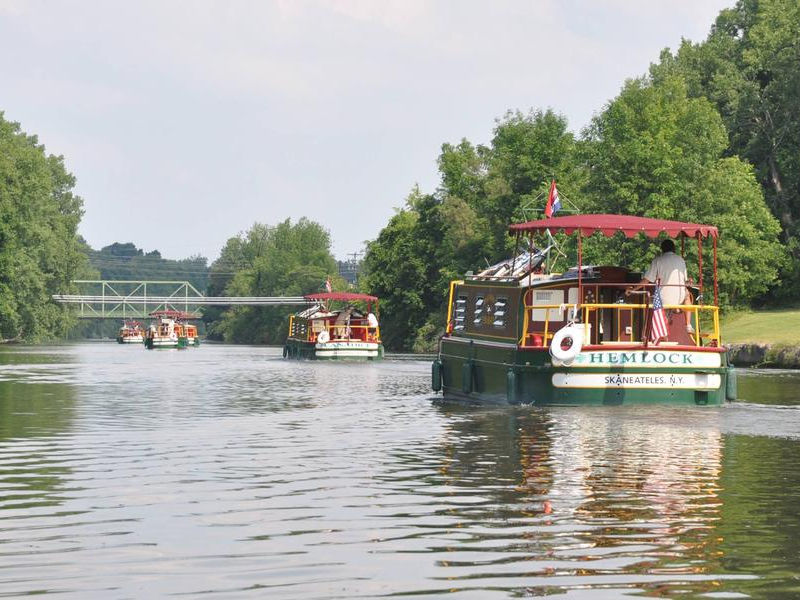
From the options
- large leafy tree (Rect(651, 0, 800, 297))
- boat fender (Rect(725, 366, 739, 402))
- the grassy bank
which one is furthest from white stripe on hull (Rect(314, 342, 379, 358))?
boat fender (Rect(725, 366, 739, 402))

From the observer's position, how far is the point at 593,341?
32594 mm

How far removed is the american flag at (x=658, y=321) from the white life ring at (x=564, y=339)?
5.70 feet

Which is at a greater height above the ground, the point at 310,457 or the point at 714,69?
the point at 714,69

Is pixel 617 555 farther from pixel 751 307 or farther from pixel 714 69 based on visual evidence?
pixel 714 69

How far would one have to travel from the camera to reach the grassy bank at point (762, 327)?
6475cm

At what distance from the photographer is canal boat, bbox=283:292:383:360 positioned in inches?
3250

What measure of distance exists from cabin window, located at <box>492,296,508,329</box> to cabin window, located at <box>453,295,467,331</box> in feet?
11.7

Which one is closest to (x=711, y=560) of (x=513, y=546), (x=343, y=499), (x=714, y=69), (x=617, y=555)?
(x=617, y=555)

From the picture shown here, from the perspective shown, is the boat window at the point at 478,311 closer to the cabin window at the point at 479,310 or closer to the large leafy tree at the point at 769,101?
the cabin window at the point at 479,310

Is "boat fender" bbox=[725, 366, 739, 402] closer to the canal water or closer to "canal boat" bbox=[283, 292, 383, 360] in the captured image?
the canal water

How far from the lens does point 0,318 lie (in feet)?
408

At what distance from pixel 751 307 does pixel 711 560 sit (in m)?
80.8

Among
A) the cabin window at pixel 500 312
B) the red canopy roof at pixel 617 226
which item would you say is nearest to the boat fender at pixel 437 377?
the cabin window at pixel 500 312

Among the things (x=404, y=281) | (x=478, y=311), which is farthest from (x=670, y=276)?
(x=404, y=281)
